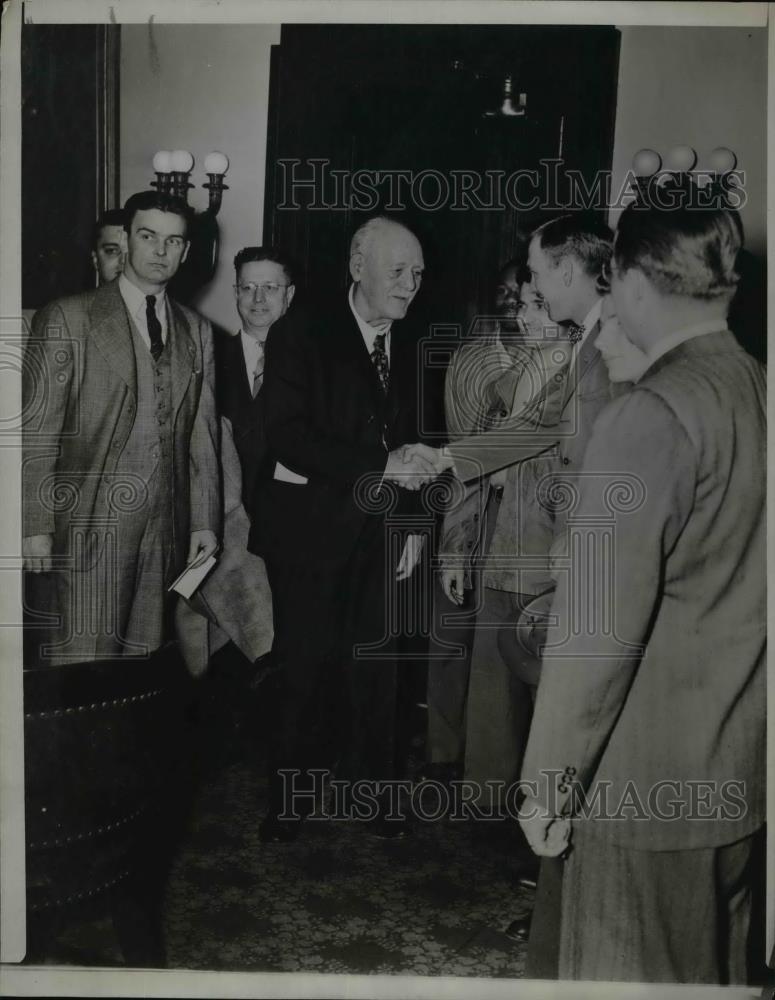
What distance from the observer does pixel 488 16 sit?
8.04ft

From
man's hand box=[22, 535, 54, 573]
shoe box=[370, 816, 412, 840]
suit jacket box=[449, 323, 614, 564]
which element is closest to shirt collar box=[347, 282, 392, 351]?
suit jacket box=[449, 323, 614, 564]

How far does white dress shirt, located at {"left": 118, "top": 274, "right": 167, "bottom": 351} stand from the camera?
8.20ft

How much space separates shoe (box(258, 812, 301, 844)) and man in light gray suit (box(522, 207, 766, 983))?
23.6 inches

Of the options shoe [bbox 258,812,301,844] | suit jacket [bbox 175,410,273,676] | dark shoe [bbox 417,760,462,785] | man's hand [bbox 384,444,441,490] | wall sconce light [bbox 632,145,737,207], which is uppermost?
wall sconce light [bbox 632,145,737,207]

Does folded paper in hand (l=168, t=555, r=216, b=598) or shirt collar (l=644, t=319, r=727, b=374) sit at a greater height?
shirt collar (l=644, t=319, r=727, b=374)

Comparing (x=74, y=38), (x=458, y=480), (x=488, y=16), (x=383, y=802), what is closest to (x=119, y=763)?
(x=383, y=802)

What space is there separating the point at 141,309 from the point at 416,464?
2.64 ft

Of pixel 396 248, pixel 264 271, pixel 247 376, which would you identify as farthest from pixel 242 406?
pixel 396 248

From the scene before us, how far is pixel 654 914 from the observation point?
7.80ft

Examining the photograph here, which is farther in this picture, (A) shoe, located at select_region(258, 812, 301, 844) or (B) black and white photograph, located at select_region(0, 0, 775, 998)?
(A) shoe, located at select_region(258, 812, 301, 844)

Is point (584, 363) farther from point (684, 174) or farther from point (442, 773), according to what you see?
point (442, 773)

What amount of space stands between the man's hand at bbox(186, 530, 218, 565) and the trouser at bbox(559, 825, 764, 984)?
116 centimetres

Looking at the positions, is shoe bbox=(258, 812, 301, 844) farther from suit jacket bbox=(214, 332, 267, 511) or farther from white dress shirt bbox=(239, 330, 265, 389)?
white dress shirt bbox=(239, 330, 265, 389)

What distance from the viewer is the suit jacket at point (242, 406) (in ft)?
8.24
